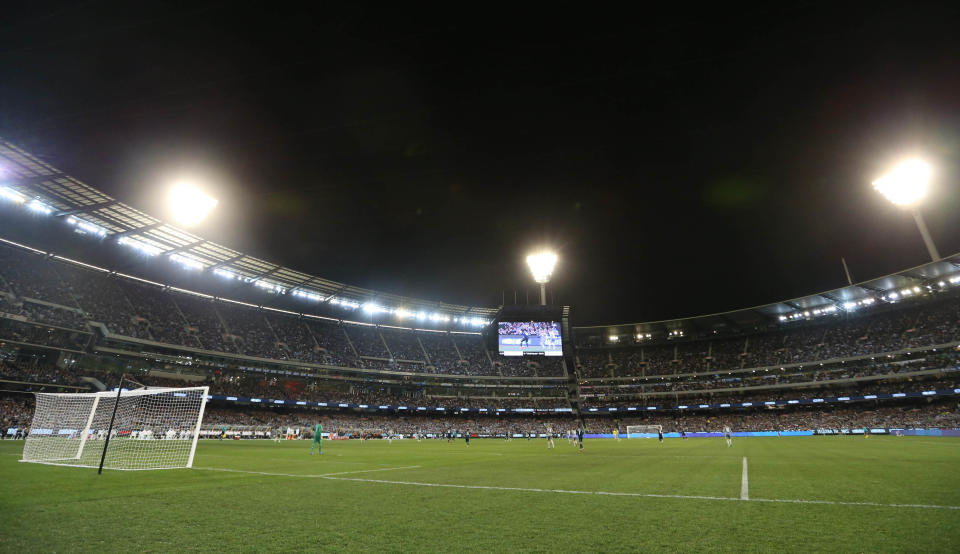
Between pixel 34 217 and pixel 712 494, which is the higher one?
pixel 34 217

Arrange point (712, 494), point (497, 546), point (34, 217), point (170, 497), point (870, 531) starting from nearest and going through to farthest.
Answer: point (497, 546), point (870, 531), point (170, 497), point (712, 494), point (34, 217)

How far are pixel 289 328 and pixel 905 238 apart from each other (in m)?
73.2

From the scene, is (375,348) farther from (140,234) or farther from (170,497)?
(170,497)

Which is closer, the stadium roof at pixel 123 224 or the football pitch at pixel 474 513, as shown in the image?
the football pitch at pixel 474 513

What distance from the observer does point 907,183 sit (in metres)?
32.1

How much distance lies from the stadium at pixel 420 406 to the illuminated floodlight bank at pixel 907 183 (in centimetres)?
24

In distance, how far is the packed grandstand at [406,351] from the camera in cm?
3616

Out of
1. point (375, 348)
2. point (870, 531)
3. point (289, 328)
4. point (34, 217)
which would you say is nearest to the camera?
point (870, 531)

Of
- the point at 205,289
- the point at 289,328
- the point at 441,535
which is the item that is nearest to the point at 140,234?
the point at 205,289

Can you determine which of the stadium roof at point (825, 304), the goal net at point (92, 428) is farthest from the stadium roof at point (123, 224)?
the stadium roof at point (825, 304)

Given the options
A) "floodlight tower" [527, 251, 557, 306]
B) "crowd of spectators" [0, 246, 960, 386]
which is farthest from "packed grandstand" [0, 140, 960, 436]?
"floodlight tower" [527, 251, 557, 306]

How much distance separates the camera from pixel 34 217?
3319 centimetres

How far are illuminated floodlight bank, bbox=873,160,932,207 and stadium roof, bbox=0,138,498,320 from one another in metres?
55.2

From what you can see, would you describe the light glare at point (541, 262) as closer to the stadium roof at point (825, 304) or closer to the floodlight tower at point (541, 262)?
the floodlight tower at point (541, 262)
